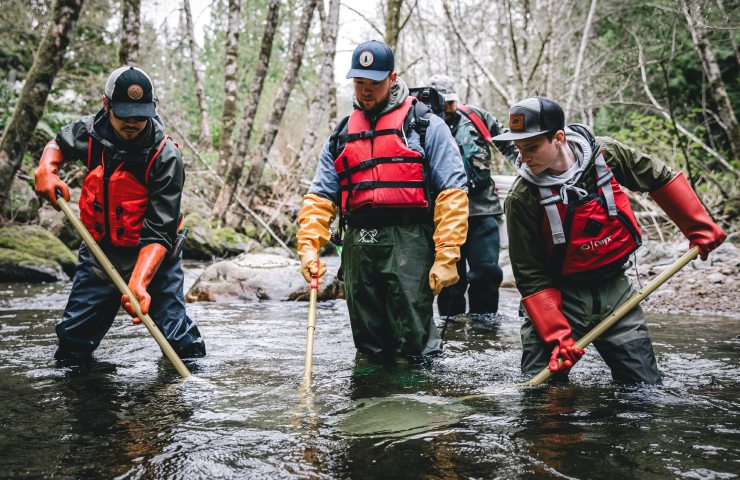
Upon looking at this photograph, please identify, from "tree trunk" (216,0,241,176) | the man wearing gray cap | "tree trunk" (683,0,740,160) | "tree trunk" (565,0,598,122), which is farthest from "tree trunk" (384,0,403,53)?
the man wearing gray cap

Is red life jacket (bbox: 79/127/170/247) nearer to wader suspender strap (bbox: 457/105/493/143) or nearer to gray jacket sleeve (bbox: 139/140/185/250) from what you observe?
gray jacket sleeve (bbox: 139/140/185/250)

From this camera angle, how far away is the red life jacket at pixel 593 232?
3.13 m

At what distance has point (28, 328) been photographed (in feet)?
17.5

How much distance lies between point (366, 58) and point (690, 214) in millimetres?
2122

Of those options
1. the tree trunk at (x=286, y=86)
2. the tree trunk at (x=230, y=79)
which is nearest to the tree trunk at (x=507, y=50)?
the tree trunk at (x=286, y=86)

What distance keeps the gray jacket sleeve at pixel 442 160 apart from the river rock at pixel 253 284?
167 inches

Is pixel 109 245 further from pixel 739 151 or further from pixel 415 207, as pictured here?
pixel 739 151

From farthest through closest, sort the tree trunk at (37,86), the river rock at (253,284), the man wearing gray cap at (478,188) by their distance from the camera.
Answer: the river rock at (253,284) < the tree trunk at (37,86) < the man wearing gray cap at (478,188)

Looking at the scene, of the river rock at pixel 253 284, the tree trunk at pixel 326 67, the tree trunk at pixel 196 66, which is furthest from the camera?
the tree trunk at pixel 196 66

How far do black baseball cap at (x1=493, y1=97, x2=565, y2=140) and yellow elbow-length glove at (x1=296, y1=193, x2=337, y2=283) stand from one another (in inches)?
56.5

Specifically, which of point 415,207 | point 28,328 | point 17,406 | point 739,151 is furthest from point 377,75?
point 739,151

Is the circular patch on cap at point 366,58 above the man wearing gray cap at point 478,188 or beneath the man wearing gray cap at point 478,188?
above

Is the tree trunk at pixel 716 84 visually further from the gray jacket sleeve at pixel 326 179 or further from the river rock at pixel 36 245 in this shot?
the river rock at pixel 36 245

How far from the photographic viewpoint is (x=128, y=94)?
141 inches
